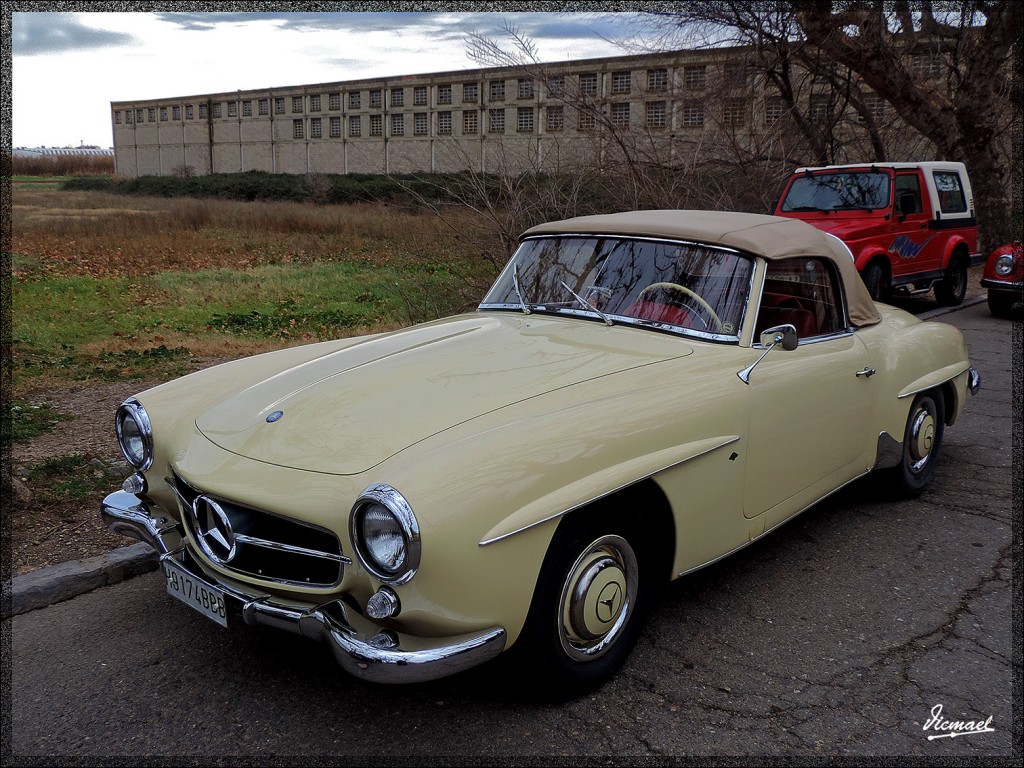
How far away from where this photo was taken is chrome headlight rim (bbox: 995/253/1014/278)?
10789 millimetres

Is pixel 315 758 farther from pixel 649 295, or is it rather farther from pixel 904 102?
pixel 904 102

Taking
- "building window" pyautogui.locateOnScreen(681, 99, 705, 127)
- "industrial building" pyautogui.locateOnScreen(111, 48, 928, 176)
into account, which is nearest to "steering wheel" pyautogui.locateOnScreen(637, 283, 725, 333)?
"industrial building" pyautogui.locateOnScreen(111, 48, 928, 176)

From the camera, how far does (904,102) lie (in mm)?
15742

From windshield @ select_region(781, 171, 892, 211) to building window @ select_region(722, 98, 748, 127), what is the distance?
4.05 metres

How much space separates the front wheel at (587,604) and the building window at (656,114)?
32.7ft

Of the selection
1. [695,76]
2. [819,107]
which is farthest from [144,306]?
[819,107]

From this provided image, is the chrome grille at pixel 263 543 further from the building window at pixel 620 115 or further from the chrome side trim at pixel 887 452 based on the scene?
the building window at pixel 620 115

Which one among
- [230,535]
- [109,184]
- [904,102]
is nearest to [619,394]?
[230,535]

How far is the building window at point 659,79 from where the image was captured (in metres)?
15.8

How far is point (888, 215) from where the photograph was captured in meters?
10.2

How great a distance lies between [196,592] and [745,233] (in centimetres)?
267

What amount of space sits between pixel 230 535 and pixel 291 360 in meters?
1.27

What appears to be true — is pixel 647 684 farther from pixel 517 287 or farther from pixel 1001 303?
pixel 1001 303

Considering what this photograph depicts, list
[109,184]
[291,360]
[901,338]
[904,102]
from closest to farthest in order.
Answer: [291,360]
[901,338]
[904,102]
[109,184]
